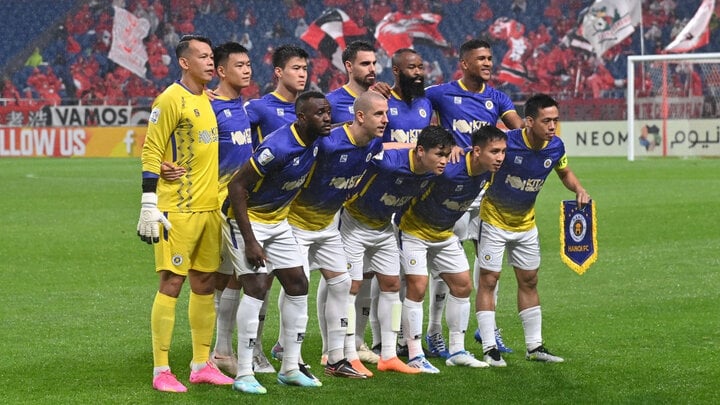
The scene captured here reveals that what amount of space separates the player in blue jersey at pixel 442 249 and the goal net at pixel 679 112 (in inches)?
859

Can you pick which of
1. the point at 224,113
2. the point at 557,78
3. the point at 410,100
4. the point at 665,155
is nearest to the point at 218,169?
the point at 224,113

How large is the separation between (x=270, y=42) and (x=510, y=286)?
97.2ft

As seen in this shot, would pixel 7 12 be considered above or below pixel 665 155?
above

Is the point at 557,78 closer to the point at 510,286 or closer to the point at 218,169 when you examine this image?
the point at 510,286

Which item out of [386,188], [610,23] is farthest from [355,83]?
[610,23]

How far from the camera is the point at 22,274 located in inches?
461

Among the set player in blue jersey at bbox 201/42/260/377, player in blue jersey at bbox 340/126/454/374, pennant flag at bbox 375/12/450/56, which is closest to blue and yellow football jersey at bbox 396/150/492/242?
player in blue jersey at bbox 340/126/454/374

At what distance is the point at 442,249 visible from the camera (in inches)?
297

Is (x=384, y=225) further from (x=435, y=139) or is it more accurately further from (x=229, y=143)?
(x=229, y=143)

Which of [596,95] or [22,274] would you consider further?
[596,95]

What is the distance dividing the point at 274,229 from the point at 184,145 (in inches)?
27.8

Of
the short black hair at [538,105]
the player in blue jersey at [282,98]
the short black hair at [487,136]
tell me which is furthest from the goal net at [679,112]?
the short black hair at [487,136]

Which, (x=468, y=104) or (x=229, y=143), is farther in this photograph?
(x=468, y=104)

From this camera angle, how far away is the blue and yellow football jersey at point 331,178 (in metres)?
6.84
